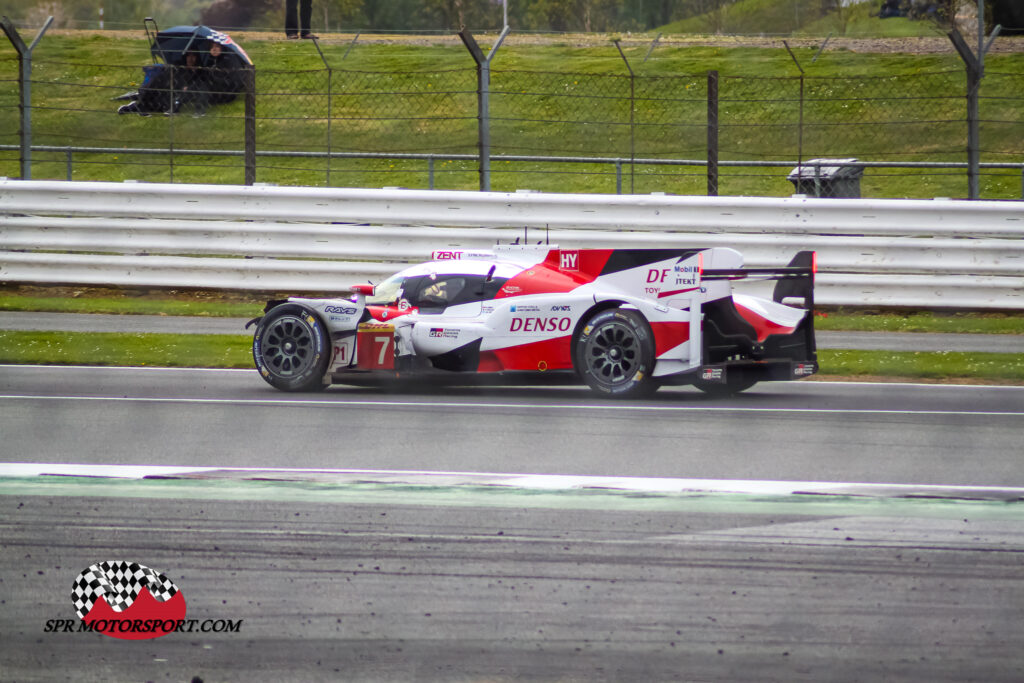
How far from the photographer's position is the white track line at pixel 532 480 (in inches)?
250

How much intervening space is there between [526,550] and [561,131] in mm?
20752

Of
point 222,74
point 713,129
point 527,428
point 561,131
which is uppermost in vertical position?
point 561,131

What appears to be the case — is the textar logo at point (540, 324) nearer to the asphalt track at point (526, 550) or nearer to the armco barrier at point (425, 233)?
the asphalt track at point (526, 550)

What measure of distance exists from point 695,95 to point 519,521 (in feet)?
72.0

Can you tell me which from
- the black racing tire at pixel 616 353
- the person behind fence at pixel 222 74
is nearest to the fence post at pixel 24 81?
the person behind fence at pixel 222 74

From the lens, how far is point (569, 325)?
9.52 metres

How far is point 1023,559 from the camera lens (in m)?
5.21

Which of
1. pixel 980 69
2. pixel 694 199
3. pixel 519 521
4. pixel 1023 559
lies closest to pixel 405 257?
pixel 694 199

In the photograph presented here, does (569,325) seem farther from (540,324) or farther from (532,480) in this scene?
(532,480)

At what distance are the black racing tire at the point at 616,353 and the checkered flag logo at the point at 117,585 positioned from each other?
4993 mm

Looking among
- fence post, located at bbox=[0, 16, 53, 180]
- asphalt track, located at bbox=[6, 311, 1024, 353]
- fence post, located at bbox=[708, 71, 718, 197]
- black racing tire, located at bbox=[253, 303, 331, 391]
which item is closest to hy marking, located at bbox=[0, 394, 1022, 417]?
black racing tire, located at bbox=[253, 303, 331, 391]

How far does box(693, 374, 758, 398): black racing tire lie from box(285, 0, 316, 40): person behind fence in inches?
162

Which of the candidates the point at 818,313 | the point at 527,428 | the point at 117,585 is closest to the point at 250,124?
the point at 818,313

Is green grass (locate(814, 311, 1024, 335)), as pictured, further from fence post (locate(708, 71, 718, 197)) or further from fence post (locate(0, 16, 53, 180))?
fence post (locate(0, 16, 53, 180))
